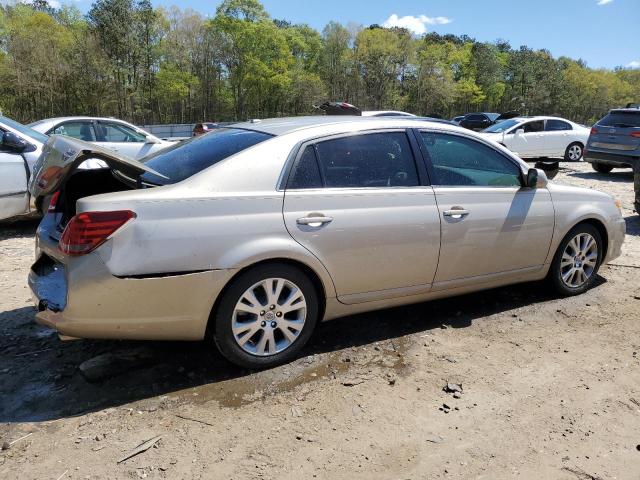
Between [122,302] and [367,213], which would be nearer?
[122,302]

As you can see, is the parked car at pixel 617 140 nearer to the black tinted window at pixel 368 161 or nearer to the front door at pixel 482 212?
the front door at pixel 482 212

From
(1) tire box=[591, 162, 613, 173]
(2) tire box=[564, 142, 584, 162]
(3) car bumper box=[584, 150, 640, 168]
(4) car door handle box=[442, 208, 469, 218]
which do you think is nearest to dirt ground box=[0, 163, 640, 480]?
(4) car door handle box=[442, 208, 469, 218]

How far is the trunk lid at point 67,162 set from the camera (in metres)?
2.95

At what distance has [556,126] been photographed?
16828 millimetres

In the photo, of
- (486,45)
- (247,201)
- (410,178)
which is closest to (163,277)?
(247,201)

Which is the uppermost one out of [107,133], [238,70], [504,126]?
[238,70]

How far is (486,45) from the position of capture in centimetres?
7988

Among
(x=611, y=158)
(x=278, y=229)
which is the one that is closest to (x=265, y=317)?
(x=278, y=229)

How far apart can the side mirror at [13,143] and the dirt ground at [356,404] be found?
3.23 m

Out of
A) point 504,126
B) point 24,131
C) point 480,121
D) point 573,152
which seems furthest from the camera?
point 480,121

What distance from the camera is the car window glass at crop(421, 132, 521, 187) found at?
3.94 metres

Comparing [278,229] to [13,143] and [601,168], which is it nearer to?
[13,143]

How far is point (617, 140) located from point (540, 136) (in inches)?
152

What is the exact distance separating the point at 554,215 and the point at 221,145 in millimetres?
2775
